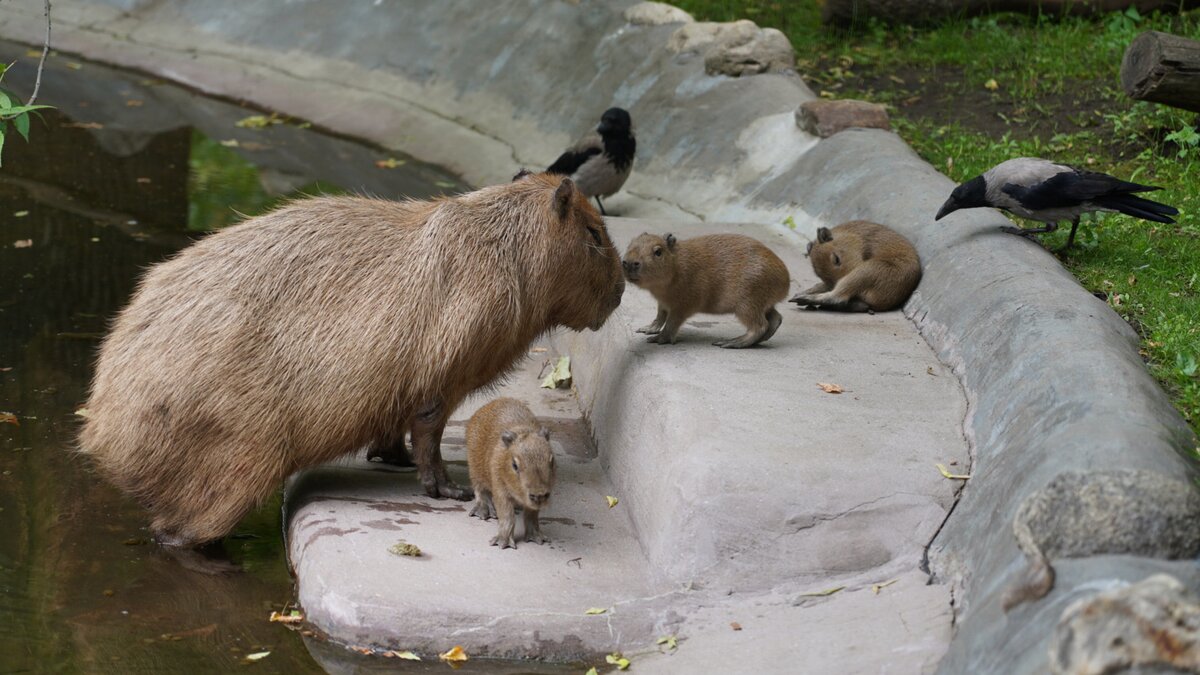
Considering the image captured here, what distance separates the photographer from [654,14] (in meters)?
11.9

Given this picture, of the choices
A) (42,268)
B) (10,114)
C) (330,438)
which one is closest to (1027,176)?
(330,438)

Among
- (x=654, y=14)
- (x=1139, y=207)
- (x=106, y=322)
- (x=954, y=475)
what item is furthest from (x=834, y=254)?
(x=654, y=14)

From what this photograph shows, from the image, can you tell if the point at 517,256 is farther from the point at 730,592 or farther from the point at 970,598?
the point at 970,598

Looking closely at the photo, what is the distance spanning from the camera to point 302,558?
17.0 feet

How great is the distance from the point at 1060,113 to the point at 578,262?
5607 mm

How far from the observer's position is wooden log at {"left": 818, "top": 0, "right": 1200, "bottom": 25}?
1214 centimetres

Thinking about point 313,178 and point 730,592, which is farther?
point 313,178

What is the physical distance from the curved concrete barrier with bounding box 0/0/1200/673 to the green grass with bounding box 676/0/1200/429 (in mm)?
507

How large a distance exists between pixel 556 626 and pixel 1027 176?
366 centimetres

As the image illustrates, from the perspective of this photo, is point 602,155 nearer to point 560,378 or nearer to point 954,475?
point 560,378

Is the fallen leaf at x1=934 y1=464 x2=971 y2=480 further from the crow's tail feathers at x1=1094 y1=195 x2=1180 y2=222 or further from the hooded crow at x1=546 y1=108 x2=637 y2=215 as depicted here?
the hooded crow at x1=546 y1=108 x2=637 y2=215

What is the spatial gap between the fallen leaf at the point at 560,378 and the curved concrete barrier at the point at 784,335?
153mm

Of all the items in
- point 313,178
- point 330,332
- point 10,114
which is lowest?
point 313,178

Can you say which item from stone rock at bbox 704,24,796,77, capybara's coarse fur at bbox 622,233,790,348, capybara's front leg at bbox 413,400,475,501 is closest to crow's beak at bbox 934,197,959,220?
capybara's coarse fur at bbox 622,233,790,348
